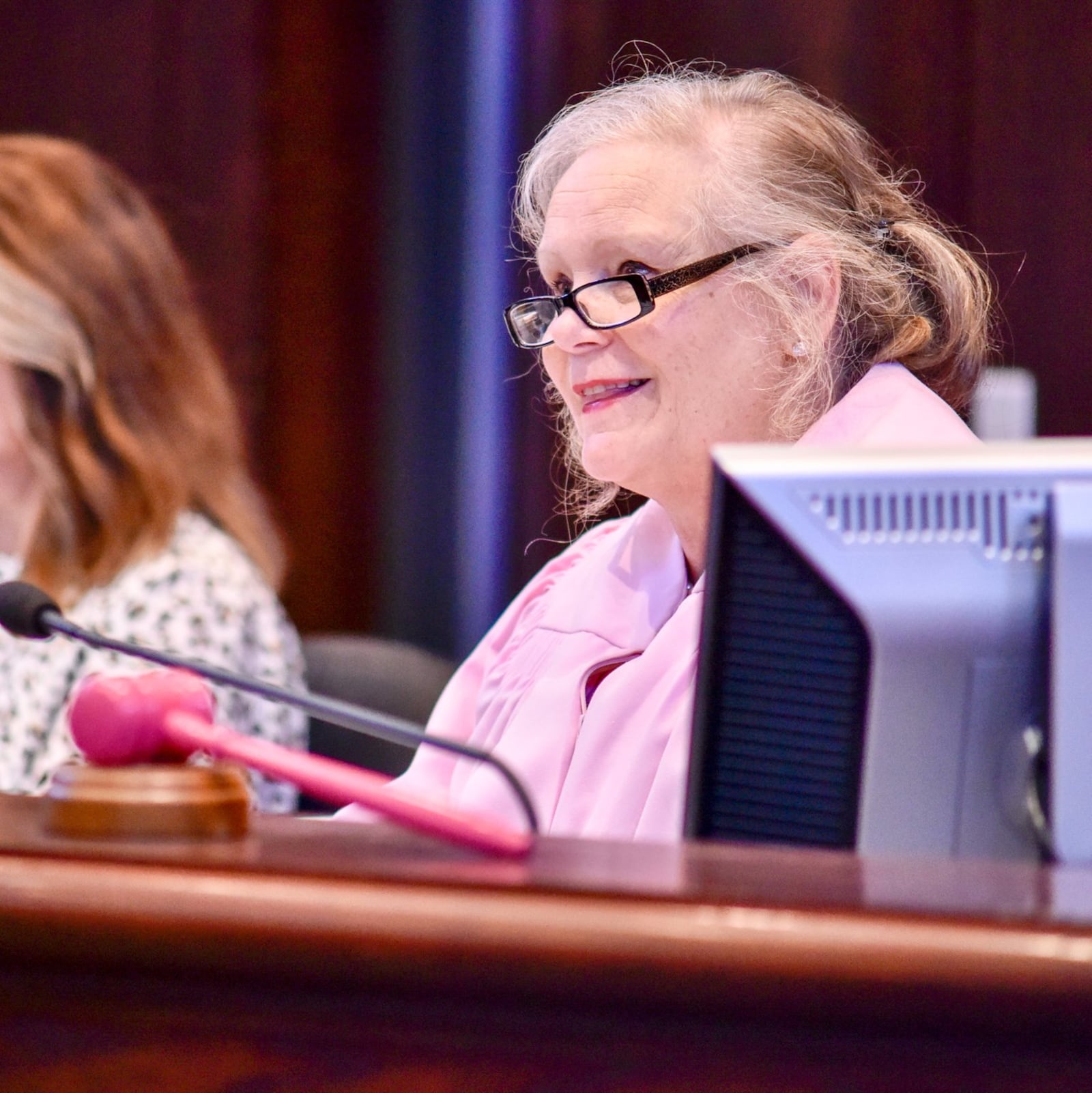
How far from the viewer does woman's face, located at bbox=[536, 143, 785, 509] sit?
1375 mm

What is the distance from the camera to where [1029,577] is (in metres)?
0.68

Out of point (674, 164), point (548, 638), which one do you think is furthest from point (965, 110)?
point (548, 638)

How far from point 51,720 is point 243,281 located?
138cm

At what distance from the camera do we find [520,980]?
0.45 metres

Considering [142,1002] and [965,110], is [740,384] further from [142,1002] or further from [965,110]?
[965,110]

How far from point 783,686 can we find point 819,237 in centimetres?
79

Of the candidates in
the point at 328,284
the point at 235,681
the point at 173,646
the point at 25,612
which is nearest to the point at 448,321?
the point at 328,284

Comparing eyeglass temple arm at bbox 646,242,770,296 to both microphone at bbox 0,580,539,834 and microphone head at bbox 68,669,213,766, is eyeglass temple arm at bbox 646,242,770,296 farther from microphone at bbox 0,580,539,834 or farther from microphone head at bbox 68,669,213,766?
microphone head at bbox 68,669,213,766

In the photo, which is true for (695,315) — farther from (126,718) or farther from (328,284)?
(328,284)

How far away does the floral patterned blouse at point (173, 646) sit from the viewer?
5.74ft

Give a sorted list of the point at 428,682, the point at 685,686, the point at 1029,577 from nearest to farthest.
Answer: the point at 1029,577
the point at 685,686
the point at 428,682

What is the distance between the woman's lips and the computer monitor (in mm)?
720

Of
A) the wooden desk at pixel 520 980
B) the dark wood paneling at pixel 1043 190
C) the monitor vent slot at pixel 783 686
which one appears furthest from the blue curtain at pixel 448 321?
the wooden desk at pixel 520 980

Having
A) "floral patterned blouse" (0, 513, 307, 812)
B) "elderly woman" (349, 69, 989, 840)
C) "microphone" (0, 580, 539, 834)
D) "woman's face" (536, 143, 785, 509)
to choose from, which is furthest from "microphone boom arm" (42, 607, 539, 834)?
"floral patterned blouse" (0, 513, 307, 812)
